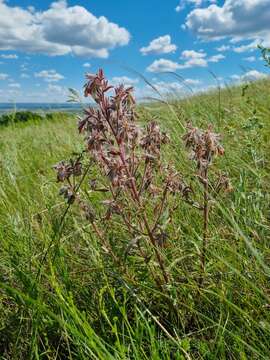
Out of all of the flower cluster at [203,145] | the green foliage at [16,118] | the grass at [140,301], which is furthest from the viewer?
the green foliage at [16,118]

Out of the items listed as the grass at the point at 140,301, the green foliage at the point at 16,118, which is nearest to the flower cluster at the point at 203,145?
the grass at the point at 140,301

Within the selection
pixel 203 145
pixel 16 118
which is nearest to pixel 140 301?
pixel 203 145

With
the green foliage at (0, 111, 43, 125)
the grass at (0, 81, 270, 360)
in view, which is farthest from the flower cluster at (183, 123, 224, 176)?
the green foliage at (0, 111, 43, 125)

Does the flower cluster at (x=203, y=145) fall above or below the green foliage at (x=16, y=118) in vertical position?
above

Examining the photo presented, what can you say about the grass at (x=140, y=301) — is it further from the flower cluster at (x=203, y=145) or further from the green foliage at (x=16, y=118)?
the green foliage at (x=16, y=118)

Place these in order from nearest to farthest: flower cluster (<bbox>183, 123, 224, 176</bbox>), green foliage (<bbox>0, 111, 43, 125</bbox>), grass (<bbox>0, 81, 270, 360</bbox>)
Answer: grass (<bbox>0, 81, 270, 360</bbox>)
flower cluster (<bbox>183, 123, 224, 176</bbox>)
green foliage (<bbox>0, 111, 43, 125</bbox>)

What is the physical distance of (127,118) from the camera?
1538mm

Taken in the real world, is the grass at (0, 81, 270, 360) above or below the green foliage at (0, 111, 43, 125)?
below

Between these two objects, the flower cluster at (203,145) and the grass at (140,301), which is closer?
the grass at (140,301)

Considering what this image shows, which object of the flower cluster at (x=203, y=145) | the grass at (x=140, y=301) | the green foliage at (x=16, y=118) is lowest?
the grass at (x=140, y=301)

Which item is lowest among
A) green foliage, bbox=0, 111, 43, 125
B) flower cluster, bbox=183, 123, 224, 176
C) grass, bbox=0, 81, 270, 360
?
grass, bbox=0, 81, 270, 360

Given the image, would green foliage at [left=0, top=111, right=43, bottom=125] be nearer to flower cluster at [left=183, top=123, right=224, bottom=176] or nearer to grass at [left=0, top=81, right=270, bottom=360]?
grass at [left=0, top=81, right=270, bottom=360]

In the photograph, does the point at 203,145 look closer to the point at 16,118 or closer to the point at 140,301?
the point at 140,301

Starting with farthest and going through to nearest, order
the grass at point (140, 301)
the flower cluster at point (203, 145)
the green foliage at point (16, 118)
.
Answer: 1. the green foliage at point (16, 118)
2. the flower cluster at point (203, 145)
3. the grass at point (140, 301)
